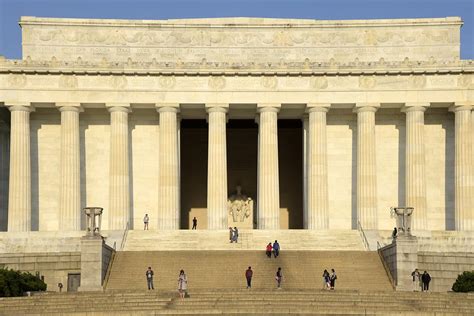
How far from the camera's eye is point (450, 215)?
77.3 meters

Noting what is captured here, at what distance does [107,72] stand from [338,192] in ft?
60.8

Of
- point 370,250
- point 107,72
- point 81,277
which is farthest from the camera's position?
point 107,72

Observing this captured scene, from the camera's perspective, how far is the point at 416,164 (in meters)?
74.9

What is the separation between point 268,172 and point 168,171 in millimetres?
6888

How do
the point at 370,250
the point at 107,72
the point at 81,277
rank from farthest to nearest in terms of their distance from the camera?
the point at 107,72, the point at 370,250, the point at 81,277

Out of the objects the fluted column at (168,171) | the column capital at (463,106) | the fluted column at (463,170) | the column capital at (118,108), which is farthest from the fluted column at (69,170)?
the fluted column at (463,170)

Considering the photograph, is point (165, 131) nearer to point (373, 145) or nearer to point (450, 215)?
point (373, 145)

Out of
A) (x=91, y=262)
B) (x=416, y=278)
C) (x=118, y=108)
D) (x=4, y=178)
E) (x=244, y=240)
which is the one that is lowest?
(x=416, y=278)

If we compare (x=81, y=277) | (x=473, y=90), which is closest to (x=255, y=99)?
(x=473, y=90)

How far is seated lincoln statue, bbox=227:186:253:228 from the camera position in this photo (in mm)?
83062

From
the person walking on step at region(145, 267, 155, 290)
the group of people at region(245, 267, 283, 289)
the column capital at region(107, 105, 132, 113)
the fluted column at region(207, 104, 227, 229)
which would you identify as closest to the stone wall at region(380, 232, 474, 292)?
the group of people at region(245, 267, 283, 289)

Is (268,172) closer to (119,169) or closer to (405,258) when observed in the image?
(119,169)

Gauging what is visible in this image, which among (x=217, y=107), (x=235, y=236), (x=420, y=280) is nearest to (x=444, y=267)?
(x=420, y=280)

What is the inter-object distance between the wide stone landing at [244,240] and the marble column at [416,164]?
5981mm
